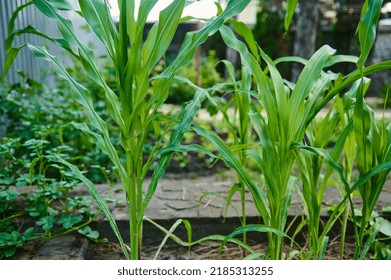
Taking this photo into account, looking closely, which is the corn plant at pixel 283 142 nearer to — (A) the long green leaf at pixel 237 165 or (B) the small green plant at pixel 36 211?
(A) the long green leaf at pixel 237 165

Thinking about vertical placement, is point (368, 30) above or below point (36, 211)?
above

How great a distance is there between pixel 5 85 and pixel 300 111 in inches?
55.9

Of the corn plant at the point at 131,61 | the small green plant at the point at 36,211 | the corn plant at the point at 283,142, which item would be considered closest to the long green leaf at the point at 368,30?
the corn plant at the point at 283,142

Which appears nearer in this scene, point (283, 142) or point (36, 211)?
point (283, 142)

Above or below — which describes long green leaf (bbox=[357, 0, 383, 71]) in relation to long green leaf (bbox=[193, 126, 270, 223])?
above

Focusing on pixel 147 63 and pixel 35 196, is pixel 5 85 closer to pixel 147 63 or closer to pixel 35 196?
pixel 35 196

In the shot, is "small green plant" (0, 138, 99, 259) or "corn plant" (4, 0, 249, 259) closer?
"corn plant" (4, 0, 249, 259)

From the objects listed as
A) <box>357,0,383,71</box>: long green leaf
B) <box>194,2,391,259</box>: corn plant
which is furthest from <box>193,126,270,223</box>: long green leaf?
<box>357,0,383,71</box>: long green leaf

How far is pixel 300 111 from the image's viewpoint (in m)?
0.94

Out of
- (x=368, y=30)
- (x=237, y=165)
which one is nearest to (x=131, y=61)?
(x=237, y=165)

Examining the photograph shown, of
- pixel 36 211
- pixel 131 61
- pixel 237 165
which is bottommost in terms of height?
pixel 36 211

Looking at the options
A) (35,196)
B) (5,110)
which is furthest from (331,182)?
(5,110)

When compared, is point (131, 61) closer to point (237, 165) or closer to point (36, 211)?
point (237, 165)

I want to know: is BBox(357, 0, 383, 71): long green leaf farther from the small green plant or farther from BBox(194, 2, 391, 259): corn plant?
the small green plant
